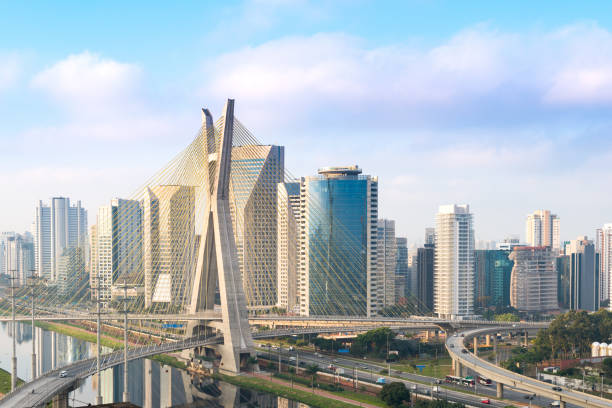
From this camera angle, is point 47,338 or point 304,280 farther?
point 304,280

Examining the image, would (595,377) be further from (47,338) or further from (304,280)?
(47,338)

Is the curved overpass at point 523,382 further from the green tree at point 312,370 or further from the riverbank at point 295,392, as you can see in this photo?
the green tree at point 312,370

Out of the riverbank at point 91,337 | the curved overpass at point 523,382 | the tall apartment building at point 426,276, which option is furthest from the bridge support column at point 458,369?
the tall apartment building at point 426,276

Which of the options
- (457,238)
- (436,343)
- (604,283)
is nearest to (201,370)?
(436,343)

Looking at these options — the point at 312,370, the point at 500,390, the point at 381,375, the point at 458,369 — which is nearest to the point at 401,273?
the point at 458,369

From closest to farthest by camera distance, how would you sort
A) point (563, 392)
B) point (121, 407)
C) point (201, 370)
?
1. point (121, 407)
2. point (563, 392)
3. point (201, 370)

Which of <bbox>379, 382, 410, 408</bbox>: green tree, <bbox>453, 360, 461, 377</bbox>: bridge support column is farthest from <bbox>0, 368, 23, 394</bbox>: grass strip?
<bbox>453, 360, 461, 377</bbox>: bridge support column

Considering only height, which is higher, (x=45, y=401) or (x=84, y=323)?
(x=45, y=401)
